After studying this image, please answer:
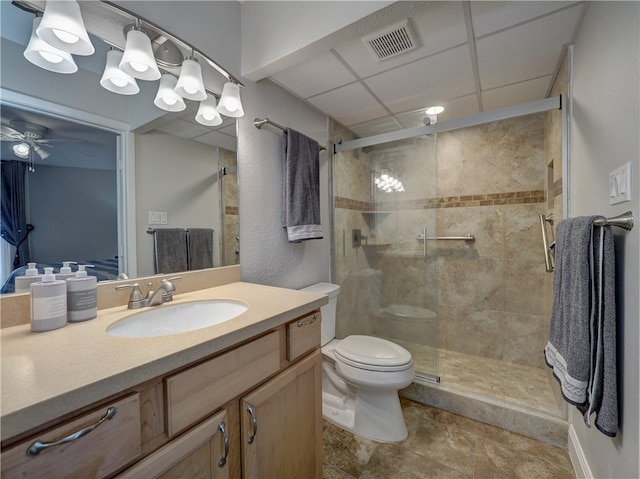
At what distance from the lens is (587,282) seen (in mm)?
881

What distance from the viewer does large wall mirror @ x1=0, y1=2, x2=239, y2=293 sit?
80cm

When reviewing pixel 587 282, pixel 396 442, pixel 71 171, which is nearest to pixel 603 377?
pixel 587 282

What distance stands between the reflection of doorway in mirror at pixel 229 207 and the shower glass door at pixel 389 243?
102 cm

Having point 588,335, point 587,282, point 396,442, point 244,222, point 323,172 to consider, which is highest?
point 323,172

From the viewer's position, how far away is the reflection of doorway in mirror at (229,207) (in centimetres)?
142

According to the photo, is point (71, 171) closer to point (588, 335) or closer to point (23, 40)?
point (23, 40)

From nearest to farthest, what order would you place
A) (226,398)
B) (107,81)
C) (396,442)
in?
1. (226,398)
2. (107,81)
3. (396,442)

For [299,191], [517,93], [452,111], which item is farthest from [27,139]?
[517,93]

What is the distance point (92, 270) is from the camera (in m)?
0.94

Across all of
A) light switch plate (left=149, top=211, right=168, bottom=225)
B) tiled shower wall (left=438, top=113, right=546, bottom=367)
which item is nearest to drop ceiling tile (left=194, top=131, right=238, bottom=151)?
light switch plate (left=149, top=211, right=168, bottom=225)

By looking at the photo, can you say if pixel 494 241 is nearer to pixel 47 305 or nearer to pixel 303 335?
pixel 303 335

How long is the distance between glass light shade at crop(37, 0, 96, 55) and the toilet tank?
61.5 inches

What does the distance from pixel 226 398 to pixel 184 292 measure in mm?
624

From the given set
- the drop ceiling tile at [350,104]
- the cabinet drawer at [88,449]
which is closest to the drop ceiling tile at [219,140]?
the drop ceiling tile at [350,104]
